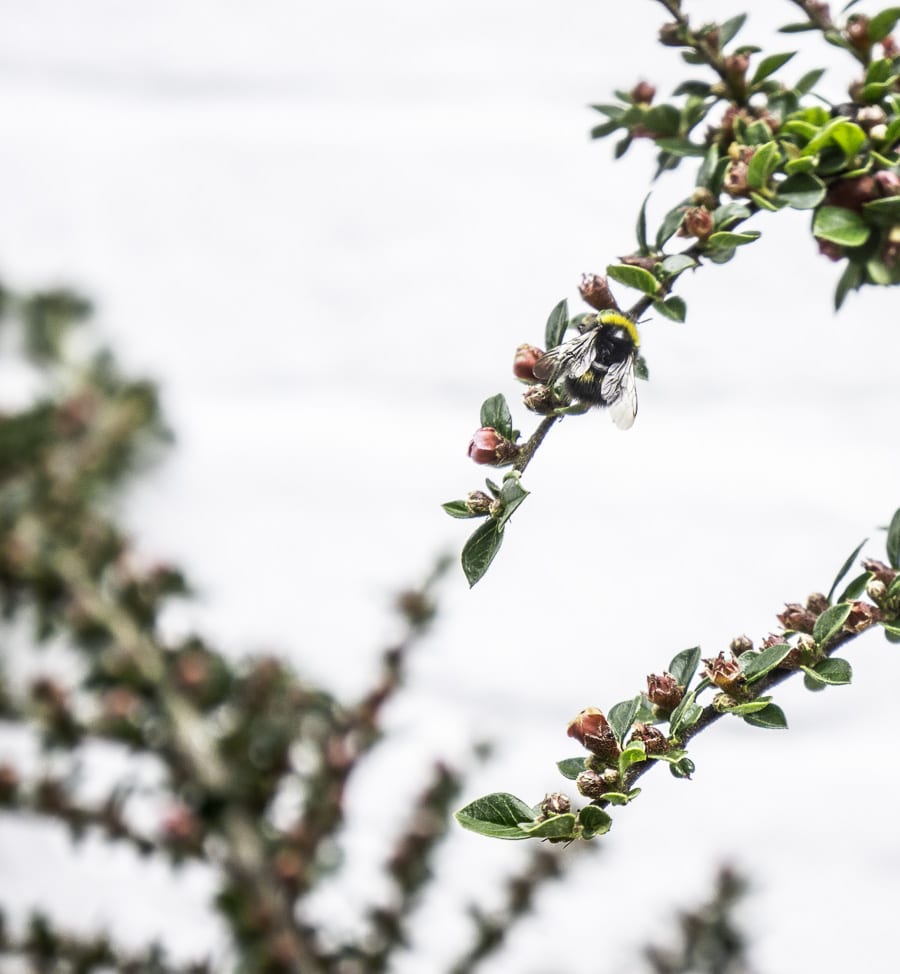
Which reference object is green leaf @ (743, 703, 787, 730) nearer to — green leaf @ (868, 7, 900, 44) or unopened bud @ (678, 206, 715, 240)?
unopened bud @ (678, 206, 715, 240)

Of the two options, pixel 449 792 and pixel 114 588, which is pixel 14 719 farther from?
pixel 449 792

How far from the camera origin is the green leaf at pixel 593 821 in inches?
12.8

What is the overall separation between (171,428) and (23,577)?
539 millimetres

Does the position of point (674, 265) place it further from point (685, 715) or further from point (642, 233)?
point (685, 715)

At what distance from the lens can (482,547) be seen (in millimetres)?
350

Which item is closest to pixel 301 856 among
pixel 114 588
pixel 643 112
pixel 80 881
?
pixel 114 588

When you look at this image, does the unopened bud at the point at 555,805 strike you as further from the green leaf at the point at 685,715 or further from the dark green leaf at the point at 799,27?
the dark green leaf at the point at 799,27

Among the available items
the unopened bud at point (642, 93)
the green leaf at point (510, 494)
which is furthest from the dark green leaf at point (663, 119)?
the green leaf at point (510, 494)

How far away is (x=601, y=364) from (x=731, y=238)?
0.07 meters

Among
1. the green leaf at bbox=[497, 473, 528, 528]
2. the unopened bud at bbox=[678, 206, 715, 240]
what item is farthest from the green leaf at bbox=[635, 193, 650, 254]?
the green leaf at bbox=[497, 473, 528, 528]

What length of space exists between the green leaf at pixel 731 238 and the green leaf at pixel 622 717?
172 millimetres

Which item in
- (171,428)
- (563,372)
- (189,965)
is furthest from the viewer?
(171,428)

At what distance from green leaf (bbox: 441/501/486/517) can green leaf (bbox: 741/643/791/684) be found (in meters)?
0.11

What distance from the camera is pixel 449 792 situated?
99cm
